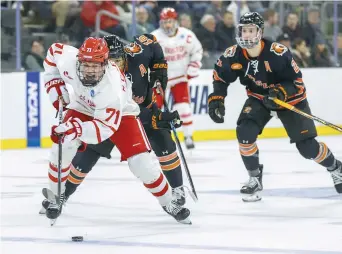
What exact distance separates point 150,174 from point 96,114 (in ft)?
1.68

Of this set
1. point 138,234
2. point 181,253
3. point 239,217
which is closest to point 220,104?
point 239,217

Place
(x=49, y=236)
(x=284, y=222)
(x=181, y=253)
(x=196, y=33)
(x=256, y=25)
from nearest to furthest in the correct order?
(x=181, y=253) < (x=49, y=236) < (x=284, y=222) < (x=256, y=25) < (x=196, y=33)

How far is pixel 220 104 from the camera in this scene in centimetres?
Result: 720

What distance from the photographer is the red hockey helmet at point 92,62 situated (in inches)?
225

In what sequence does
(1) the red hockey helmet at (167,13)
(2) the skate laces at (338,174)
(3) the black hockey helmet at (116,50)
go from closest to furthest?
(3) the black hockey helmet at (116,50)
(2) the skate laces at (338,174)
(1) the red hockey helmet at (167,13)

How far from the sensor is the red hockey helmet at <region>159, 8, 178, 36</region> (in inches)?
429

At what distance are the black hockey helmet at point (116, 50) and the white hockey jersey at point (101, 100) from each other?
0.20 m

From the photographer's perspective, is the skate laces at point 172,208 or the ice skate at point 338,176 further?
the ice skate at point 338,176

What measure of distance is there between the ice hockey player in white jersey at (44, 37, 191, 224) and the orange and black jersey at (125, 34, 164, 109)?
1.45ft

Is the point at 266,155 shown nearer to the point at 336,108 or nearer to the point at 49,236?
the point at 336,108

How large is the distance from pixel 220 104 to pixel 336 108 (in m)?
5.48

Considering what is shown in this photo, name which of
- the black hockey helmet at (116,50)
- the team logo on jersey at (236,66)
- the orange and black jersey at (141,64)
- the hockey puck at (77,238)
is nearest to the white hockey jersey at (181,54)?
the team logo on jersey at (236,66)

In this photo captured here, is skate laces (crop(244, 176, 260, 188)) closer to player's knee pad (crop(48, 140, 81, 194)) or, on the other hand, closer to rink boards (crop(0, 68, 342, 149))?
player's knee pad (crop(48, 140, 81, 194))

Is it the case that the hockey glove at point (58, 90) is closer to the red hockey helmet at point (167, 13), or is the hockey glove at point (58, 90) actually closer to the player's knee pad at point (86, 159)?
the player's knee pad at point (86, 159)
